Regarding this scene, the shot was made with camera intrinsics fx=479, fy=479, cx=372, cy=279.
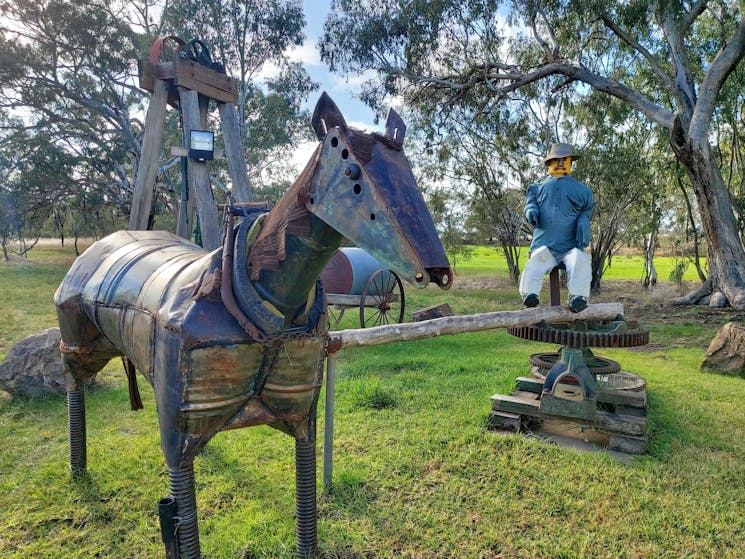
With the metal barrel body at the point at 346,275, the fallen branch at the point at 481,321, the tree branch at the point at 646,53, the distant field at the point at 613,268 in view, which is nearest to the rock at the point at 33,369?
the fallen branch at the point at 481,321

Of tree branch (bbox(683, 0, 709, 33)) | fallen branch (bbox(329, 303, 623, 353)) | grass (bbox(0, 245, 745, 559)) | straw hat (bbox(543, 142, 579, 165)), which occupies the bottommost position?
grass (bbox(0, 245, 745, 559))

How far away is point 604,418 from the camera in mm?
4129

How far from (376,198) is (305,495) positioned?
180cm

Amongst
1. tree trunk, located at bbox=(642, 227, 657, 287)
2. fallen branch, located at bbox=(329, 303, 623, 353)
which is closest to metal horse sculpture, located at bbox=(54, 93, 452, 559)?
fallen branch, located at bbox=(329, 303, 623, 353)

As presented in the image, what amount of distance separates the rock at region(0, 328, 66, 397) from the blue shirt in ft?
17.1

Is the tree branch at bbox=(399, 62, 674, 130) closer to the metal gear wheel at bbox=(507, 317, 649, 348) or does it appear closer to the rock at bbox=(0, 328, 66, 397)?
the metal gear wheel at bbox=(507, 317, 649, 348)

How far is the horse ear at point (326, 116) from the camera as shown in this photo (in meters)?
1.63

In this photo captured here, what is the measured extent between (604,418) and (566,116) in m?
16.8

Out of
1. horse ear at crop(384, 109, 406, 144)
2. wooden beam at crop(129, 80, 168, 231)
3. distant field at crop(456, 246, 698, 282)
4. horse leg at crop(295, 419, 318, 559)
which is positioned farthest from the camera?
distant field at crop(456, 246, 698, 282)

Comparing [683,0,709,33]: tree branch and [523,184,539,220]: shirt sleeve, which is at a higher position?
[683,0,709,33]: tree branch

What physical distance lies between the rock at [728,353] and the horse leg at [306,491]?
6.54 metres

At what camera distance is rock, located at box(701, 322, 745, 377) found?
652 cm

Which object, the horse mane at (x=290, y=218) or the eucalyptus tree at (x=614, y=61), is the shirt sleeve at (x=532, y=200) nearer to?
the horse mane at (x=290, y=218)

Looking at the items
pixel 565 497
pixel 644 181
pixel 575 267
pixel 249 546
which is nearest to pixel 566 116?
pixel 644 181
